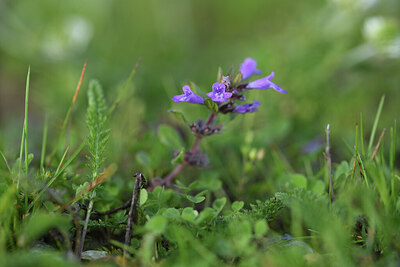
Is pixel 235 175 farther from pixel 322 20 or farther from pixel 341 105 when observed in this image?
pixel 322 20

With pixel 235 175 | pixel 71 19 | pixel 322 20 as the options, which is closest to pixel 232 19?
pixel 322 20

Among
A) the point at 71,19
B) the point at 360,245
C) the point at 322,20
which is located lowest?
the point at 360,245

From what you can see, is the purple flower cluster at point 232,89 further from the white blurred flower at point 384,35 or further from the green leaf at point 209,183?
A: the white blurred flower at point 384,35

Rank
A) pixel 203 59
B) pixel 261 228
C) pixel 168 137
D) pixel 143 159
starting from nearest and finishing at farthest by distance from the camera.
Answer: pixel 261 228
pixel 143 159
pixel 168 137
pixel 203 59

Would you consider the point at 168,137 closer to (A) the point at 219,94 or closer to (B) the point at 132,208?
(A) the point at 219,94

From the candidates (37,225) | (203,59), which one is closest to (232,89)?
(37,225)

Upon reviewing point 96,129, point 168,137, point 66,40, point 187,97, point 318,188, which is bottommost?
point 318,188
